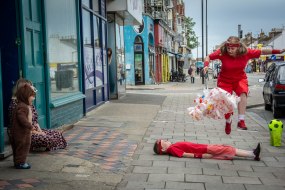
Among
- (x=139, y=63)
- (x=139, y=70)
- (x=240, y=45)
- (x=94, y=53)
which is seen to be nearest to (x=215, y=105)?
(x=240, y=45)

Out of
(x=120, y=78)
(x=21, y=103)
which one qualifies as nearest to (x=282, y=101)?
(x=120, y=78)

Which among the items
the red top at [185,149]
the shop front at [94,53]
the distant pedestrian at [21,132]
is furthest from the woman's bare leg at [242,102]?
the shop front at [94,53]

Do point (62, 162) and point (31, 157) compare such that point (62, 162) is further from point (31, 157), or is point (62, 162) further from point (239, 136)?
point (239, 136)

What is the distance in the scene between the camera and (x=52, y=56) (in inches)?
327

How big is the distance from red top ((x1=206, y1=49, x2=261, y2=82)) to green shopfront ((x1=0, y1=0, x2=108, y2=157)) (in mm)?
3159

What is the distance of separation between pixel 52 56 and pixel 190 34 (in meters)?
78.8

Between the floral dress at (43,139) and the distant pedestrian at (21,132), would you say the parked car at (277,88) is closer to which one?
the floral dress at (43,139)

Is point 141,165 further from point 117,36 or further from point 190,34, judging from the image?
point 190,34

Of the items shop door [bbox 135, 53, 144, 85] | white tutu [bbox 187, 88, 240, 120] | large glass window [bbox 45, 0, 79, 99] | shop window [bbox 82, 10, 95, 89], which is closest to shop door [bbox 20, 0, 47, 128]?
large glass window [bbox 45, 0, 79, 99]

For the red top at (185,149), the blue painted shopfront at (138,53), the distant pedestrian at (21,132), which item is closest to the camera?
the distant pedestrian at (21,132)

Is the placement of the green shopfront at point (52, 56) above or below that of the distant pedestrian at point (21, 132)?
above

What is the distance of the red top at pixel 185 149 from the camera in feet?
19.9

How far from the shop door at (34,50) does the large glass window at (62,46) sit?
1.24 ft

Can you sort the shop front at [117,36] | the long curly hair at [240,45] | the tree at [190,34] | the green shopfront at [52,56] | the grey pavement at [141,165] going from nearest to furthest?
1. the grey pavement at [141,165]
2. the long curly hair at [240,45]
3. the green shopfront at [52,56]
4. the shop front at [117,36]
5. the tree at [190,34]
